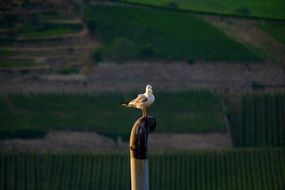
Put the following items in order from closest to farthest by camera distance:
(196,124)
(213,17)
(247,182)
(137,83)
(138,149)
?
(138,149) → (247,182) → (196,124) → (137,83) → (213,17)

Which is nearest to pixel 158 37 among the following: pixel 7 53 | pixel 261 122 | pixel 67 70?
pixel 67 70

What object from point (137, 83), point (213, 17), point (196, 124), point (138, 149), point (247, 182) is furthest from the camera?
point (213, 17)

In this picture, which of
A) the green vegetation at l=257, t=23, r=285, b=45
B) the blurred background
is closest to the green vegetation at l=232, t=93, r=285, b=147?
the blurred background

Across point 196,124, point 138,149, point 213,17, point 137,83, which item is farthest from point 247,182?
point 138,149

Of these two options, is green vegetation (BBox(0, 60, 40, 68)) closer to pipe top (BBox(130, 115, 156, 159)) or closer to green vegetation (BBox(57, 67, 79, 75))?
green vegetation (BBox(57, 67, 79, 75))

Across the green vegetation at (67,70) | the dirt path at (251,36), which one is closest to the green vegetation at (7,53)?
the green vegetation at (67,70)

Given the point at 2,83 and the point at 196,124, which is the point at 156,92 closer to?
the point at 196,124

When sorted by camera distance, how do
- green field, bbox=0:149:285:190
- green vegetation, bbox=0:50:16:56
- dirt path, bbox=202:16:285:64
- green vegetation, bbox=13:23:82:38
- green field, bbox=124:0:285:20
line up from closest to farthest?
green field, bbox=0:149:285:190, green vegetation, bbox=0:50:16:56, green vegetation, bbox=13:23:82:38, dirt path, bbox=202:16:285:64, green field, bbox=124:0:285:20
